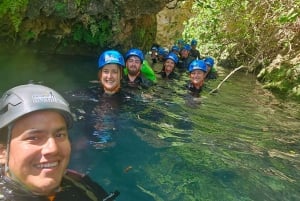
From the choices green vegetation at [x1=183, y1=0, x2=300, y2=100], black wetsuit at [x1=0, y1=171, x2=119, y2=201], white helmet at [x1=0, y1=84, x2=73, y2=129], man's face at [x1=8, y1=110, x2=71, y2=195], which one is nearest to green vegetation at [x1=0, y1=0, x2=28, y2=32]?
green vegetation at [x1=183, y1=0, x2=300, y2=100]

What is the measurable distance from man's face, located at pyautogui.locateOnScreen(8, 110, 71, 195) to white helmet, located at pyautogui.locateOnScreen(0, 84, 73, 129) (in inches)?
1.4

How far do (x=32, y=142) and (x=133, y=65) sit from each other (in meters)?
5.68

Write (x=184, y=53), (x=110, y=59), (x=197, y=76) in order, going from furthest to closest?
(x=184, y=53)
(x=197, y=76)
(x=110, y=59)

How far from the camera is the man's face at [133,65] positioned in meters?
7.59

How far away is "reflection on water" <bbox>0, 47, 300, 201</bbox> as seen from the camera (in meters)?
4.27

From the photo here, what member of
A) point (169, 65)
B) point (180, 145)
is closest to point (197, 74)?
point (169, 65)

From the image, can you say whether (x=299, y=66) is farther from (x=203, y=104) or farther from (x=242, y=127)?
(x=242, y=127)

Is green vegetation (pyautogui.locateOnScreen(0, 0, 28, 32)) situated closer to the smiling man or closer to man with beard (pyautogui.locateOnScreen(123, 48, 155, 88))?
man with beard (pyautogui.locateOnScreen(123, 48, 155, 88))

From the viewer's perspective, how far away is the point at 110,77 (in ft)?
20.2

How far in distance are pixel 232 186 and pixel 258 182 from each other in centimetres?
35

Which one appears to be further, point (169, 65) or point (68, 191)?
point (169, 65)

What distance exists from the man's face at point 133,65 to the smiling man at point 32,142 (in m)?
5.45

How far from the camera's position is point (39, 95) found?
2078 mm

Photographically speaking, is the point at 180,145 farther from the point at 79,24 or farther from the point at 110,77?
the point at 79,24
